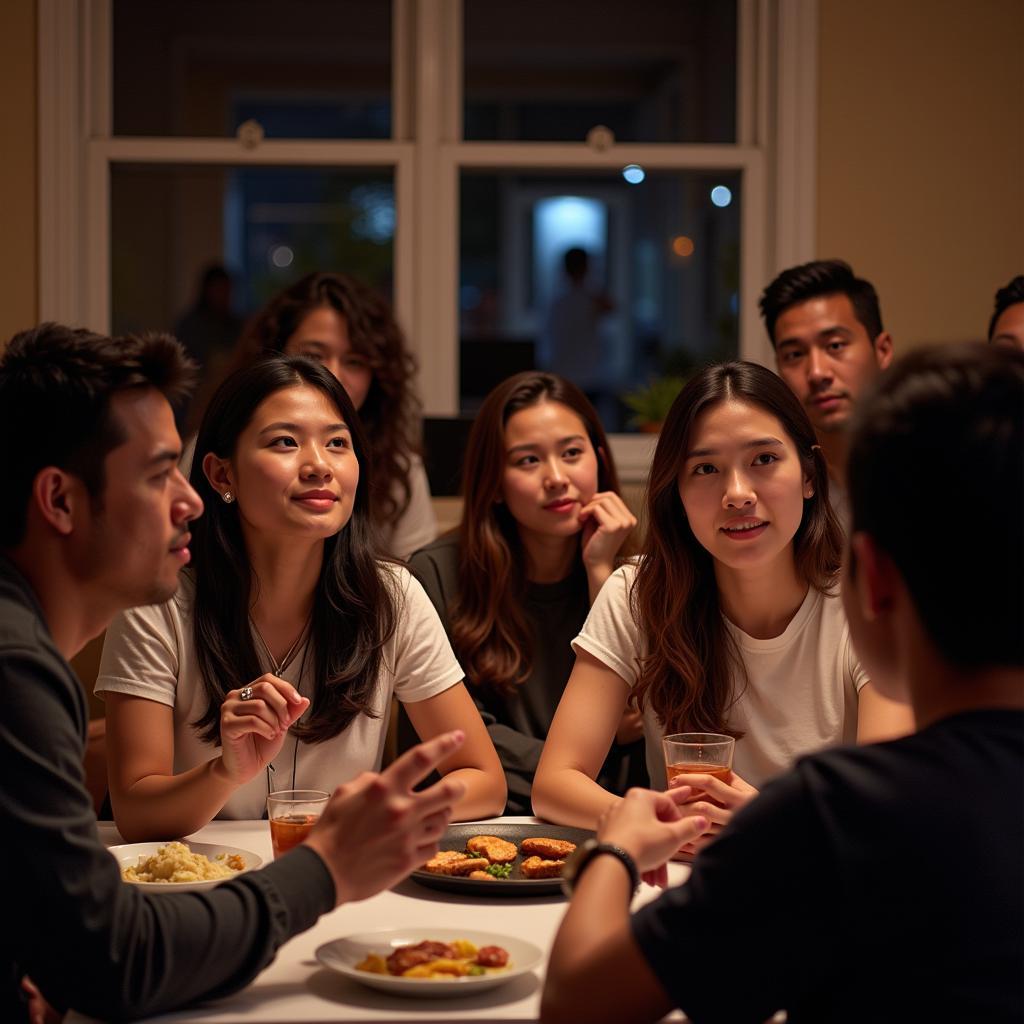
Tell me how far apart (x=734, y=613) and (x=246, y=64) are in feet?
12.1

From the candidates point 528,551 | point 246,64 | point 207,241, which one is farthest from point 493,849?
point 207,241

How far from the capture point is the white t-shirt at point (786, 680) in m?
2.45

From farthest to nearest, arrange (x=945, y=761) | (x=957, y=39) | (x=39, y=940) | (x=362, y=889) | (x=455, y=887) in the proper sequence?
(x=957, y=39)
(x=455, y=887)
(x=362, y=889)
(x=39, y=940)
(x=945, y=761)

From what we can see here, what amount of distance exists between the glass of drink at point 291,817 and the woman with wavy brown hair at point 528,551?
3.95 ft

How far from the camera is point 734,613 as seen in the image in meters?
2.56

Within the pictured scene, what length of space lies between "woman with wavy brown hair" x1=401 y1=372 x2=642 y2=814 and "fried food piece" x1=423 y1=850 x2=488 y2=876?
1.11 m

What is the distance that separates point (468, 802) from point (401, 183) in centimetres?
300

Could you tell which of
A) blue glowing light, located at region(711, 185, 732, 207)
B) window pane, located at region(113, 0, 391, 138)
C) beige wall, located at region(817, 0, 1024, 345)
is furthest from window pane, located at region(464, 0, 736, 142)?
beige wall, located at region(817, 0, 1024, 345)

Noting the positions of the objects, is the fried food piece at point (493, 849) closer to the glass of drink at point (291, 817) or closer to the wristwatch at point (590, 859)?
the glass of drink at point (291, 817)

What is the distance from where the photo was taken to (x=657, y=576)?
2.58 metres

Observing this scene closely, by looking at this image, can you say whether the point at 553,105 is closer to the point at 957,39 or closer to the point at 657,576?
the point at 957,39

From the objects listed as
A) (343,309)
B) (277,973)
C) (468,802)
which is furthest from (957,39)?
(277,973)

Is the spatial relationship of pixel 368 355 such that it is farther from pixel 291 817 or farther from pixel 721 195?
pixel 291 817

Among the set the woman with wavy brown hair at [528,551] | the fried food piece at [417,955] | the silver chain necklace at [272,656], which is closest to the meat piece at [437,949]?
the fried food piece at [417,955]
